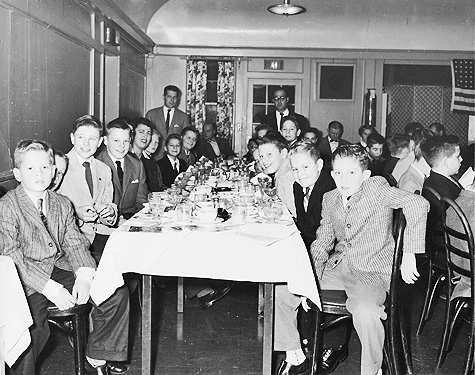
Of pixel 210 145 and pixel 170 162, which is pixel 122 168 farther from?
pixel 210 145

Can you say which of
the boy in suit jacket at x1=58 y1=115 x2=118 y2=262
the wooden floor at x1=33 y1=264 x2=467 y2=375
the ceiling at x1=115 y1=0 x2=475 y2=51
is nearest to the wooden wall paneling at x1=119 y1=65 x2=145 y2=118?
the ceiling at x1=115 y1=0 x2=475 y2=51

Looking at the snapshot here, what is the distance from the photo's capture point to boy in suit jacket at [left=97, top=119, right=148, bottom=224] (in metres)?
3.98

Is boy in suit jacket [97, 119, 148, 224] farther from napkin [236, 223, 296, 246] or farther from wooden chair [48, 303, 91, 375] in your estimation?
napkin [236, 223, 296, 246]

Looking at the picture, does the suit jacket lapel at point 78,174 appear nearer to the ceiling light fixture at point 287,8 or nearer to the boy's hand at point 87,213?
the boy's hand at point 87,213

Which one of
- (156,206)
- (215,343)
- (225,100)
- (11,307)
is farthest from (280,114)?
(11,307)

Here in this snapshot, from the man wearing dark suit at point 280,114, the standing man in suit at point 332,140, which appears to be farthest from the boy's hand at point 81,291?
the standing man in suit at point 332,140

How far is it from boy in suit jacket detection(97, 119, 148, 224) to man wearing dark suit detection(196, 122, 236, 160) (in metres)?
4.23

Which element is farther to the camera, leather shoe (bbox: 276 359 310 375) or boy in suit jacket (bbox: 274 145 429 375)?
leather shoe (bbox: 276 359 310 375)

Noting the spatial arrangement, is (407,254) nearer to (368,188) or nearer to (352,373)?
(368,188)

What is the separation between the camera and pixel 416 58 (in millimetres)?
9289

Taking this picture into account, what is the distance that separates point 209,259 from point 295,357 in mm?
779

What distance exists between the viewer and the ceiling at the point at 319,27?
8930 mm

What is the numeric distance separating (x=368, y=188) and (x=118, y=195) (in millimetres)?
2019

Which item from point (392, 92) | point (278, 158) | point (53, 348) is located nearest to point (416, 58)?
point (392, 92)
